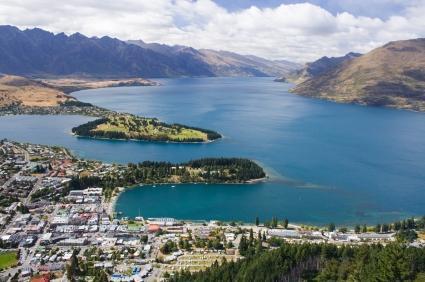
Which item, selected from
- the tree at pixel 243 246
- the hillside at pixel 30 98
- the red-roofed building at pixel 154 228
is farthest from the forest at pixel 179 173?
the hillside at pixel 30 98

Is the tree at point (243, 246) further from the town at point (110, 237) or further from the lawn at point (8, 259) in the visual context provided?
the lawn at point (8, 259)

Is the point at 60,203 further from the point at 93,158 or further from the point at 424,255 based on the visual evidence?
the point at 424,255

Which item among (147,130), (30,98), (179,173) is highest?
(30,98)

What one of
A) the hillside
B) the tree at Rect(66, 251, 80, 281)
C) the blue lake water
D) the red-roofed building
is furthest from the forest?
the hillside

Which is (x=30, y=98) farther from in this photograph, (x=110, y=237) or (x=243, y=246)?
(x=243, y=246)

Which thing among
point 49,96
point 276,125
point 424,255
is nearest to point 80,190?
point 424,255

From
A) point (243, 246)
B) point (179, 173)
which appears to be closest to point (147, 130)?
point (179, 173)
